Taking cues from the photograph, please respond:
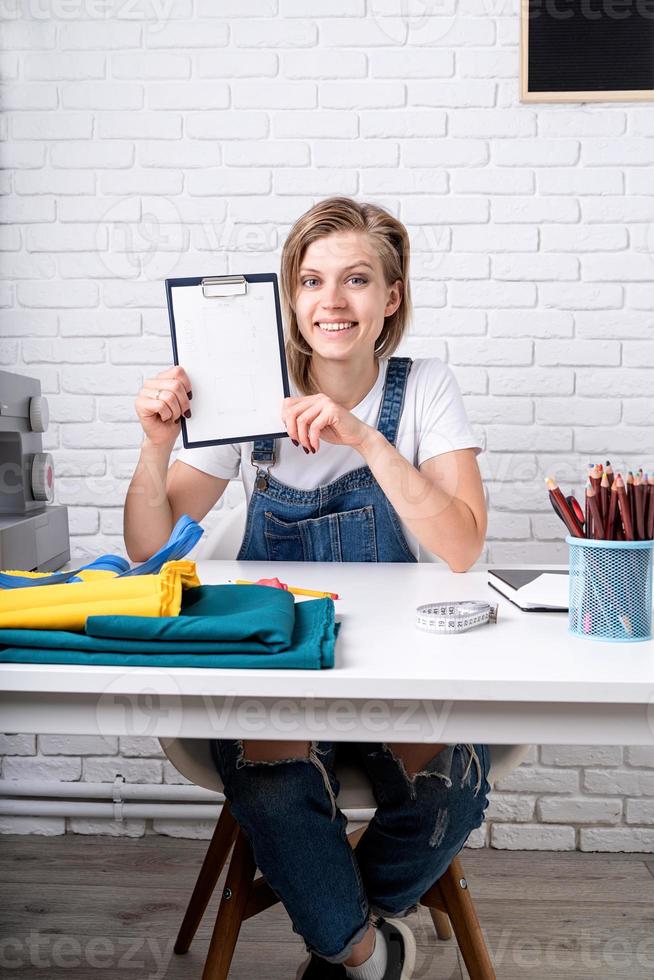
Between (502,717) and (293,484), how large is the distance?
A: 916mm

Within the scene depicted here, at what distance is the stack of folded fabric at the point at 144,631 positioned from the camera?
2.68 feet

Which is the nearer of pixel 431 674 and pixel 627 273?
pixel 431 674

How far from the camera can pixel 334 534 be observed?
1637 mm

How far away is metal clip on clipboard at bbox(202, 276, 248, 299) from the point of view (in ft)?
4.16

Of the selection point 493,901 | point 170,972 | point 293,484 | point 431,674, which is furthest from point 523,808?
point 431,674

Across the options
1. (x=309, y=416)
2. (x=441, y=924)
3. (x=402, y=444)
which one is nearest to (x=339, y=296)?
(x=402, y=444)

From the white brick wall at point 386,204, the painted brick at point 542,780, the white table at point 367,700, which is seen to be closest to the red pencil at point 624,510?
the white table at point 367,700

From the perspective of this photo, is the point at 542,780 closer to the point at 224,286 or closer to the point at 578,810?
the point at 578,810

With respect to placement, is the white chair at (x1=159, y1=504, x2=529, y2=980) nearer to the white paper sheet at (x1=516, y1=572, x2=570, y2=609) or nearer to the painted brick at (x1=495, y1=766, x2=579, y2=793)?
the white paper sheet at (x1=516, y1=572, x2=570, y2=609)

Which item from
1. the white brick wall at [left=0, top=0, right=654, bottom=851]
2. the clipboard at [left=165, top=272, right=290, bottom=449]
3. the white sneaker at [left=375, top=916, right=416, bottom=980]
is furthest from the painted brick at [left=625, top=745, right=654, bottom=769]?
the clipboard at [left=165, top=272, right=290, bottom=449]

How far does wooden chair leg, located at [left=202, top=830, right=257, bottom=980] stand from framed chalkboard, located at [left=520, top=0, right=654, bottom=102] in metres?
1.71

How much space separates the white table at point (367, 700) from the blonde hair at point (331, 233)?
0.99 metres

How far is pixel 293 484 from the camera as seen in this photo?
5.49 ft

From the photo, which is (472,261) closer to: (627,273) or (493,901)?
(627,273)
